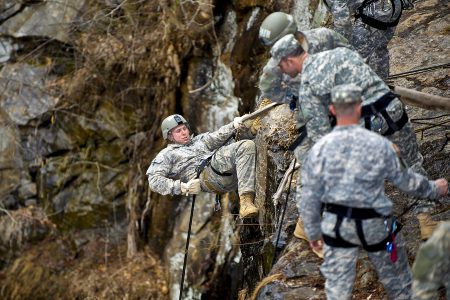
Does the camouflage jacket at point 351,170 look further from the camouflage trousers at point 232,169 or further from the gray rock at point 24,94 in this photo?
the gray rock at point 24,94

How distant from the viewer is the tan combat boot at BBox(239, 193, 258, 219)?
689 cm

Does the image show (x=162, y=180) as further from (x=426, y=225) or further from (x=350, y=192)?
(x=350, y=192)

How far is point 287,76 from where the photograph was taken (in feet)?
17.7

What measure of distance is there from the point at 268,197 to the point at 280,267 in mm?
1639

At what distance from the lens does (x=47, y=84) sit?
13102 mm

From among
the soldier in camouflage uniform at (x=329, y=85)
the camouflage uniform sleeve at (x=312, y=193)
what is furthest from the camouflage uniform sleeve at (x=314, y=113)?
the camouflage uniform sleeve at (x=312, y=193)

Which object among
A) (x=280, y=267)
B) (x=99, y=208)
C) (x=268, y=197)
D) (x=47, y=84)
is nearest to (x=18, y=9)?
(x=47, y=84)

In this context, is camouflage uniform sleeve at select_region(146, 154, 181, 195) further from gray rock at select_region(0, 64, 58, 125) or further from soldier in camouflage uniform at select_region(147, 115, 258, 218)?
gray rock at select_region(0, 64, 58, 125)

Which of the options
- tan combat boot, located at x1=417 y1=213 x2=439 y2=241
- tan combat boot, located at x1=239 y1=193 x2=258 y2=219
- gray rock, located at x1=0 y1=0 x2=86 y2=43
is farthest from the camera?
gray rock, located at x1=0 y1=0 x2=86 y2=43

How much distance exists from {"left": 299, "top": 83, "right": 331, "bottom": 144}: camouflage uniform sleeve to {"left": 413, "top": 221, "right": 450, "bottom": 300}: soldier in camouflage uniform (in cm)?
120

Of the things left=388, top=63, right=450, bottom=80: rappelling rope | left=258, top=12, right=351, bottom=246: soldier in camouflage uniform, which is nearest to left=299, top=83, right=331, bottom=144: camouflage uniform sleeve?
left=258, top=12, right=351, bottom=246: soldier in camouflage uniform

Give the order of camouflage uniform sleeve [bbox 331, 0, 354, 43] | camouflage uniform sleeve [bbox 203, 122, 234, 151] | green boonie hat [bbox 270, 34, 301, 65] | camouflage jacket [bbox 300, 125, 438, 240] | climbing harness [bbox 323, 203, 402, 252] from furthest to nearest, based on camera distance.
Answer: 1. camouflage uniform sleeve [bbox 203, 122, 234, 151]
2. camouflage uniform sleeve [bbox 331, 0, 354, 43]
3. green boonie hat [bbox 270, 34, 301, 65]
4. climbing harness [bbox 323, 203, 402, 252]
5. camouflage jacket [bbox 300, 125, 438, 240]

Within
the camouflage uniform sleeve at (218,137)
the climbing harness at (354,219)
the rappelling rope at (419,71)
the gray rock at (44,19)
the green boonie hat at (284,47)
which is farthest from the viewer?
the gray rock at (44,19)

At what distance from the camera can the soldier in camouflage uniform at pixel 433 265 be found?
4.03 metres
